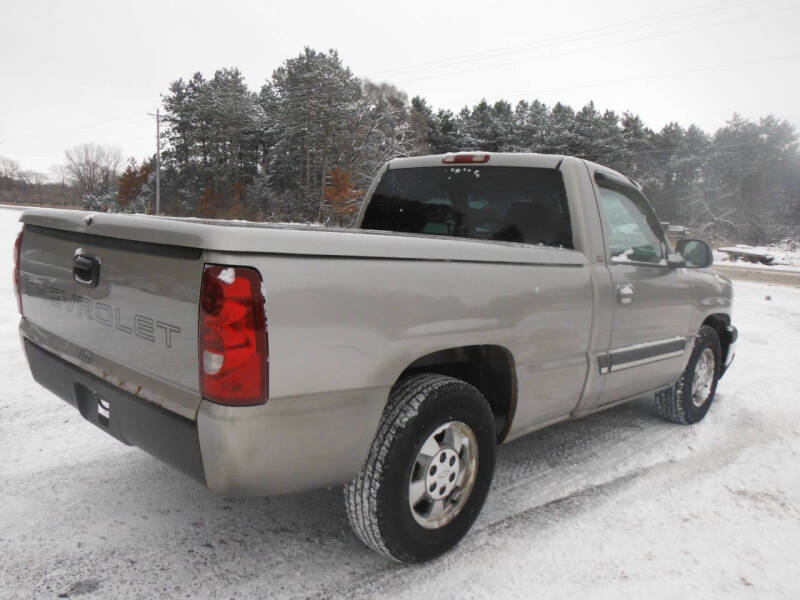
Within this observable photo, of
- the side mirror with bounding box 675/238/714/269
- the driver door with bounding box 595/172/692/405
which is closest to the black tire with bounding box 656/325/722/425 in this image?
the driver door with bounding box 595/172/692/405

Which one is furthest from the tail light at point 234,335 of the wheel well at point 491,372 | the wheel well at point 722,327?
the wheel well at point 722,327

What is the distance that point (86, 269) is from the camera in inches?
95.2

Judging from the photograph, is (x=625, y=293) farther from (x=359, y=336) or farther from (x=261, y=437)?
(x=261, y=437)

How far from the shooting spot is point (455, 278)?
2.44m

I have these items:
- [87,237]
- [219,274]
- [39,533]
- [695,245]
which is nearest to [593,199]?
[695,245]

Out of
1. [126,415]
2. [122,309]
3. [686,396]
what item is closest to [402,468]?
[126,415]

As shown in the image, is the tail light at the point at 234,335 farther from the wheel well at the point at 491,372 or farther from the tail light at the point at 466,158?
the tail light at the point at 466,158

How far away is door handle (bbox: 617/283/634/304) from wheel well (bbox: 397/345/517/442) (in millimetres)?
999

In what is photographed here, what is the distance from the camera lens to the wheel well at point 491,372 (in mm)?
2757

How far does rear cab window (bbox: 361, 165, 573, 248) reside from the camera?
3.44 metres

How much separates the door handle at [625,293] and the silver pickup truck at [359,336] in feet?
0.04

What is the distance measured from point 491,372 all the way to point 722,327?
3.04 m

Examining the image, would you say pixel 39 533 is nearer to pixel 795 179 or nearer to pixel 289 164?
pixel 289 164

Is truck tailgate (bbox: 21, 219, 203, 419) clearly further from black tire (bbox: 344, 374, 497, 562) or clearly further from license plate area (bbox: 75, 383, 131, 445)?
black tire (bbox: 344, 374, 497, 562)
